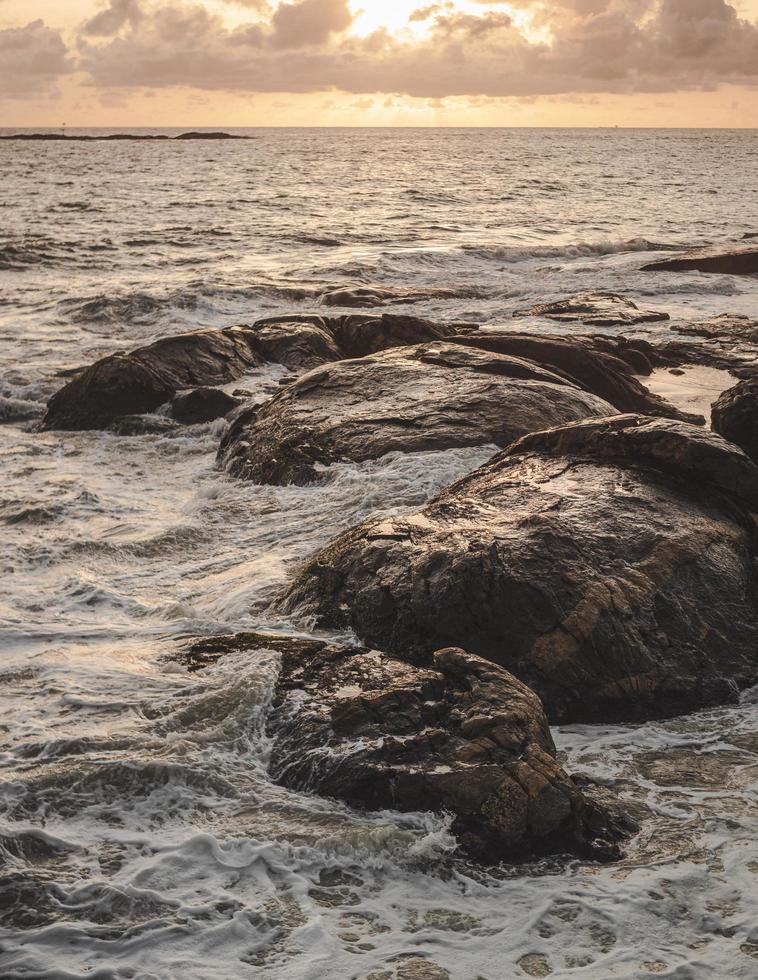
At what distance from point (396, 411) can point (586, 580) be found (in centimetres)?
434

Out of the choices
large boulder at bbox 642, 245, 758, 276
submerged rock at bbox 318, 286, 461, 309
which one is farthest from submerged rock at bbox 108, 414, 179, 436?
large boulder at bbox 642, 245, 758, 276

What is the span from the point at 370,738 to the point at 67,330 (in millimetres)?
15136

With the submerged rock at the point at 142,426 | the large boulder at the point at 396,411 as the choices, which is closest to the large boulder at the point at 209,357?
the submerged rock at the point at 142,426

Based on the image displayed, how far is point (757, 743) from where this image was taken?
18.1 feet

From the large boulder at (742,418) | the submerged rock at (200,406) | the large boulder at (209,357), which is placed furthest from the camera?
the large boulder at (209,357)

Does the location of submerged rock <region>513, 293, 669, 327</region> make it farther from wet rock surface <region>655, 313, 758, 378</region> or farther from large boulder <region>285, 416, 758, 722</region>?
large boulder <region>285, 416, 758, 722</region>

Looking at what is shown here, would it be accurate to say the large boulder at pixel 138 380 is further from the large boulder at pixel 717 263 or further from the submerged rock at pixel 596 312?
the large boulder at pixel 717 263

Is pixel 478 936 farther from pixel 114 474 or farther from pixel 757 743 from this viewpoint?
pixel 114 474

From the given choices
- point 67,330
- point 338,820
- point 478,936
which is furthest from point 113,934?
point 67,330

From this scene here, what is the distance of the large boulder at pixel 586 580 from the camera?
5.91 meters

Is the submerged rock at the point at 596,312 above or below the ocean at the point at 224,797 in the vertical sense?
above

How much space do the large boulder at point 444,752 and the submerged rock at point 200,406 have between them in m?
7.49

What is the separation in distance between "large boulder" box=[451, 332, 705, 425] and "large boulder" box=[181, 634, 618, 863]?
722cm

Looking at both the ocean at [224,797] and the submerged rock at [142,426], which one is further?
the submerged rock at [142,426]
